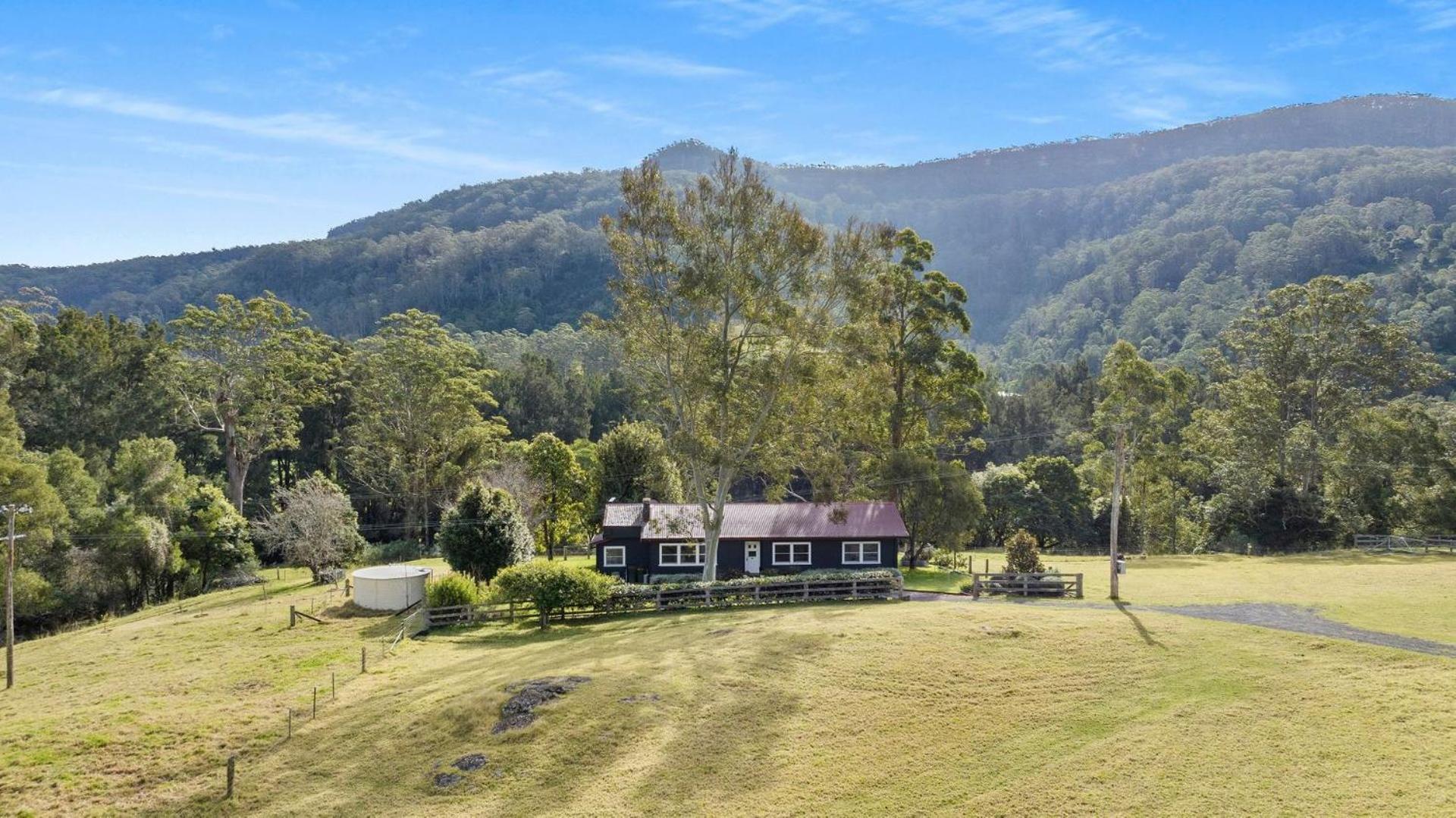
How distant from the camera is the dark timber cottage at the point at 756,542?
44.6m

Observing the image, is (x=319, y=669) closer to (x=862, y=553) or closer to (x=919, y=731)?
(x=919, y=731)

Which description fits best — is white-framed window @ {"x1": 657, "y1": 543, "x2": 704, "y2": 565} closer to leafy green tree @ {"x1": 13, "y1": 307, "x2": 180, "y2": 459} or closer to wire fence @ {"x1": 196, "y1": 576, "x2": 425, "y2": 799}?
wire fence @ {"x1": 196, "y1": 576, "x2": 425, "y2": 799}

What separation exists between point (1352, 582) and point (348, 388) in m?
76.5

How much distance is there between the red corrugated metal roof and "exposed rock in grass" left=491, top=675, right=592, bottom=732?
16479mm

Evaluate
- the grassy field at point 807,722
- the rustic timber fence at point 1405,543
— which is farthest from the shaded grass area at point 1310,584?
the rustic timber fence at point 1405,543

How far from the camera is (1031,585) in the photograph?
37.0 meters

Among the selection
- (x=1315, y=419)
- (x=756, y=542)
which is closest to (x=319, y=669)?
(x=756, y=542)

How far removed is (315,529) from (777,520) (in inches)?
1047

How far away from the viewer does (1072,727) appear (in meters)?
21.3

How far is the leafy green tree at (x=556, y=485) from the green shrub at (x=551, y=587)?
2049 cm

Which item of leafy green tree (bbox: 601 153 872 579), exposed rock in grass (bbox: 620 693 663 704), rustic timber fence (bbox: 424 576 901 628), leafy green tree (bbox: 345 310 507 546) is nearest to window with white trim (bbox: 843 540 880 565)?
Result: leafy green tree (bbox: 601 153 872 579)

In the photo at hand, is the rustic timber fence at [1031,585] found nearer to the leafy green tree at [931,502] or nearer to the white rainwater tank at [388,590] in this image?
the leafy green tree at [931,502]

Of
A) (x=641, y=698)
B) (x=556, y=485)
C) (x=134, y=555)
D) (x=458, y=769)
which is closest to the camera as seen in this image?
(x=458, y=769)

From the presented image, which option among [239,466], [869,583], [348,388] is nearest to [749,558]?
[869,583]
